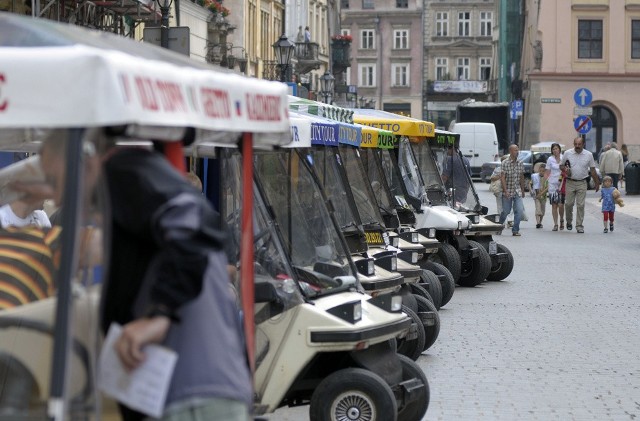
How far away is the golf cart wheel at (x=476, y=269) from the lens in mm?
17312

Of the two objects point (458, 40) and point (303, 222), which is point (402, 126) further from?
point (458, 40)

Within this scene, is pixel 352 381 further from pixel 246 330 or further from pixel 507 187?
pixel 507 187

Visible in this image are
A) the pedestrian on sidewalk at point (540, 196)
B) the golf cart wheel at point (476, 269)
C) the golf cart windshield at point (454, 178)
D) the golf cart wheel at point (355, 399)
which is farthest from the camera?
the pedestrian on sidewalk at point (540, 196)

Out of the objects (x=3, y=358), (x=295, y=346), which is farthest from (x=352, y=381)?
(x=3, y=358)

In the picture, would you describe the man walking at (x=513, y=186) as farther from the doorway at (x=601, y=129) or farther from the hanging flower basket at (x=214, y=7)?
the doorway at (x=601, y=129)

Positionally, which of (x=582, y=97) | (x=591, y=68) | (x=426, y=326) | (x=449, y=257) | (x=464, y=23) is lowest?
(x=426, y=326)

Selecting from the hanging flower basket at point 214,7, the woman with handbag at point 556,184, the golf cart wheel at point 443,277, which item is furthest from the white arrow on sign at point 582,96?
the golf cart wheel at point 443,277

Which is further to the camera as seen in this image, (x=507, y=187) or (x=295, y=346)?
(x=507, y=187)

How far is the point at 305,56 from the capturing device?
194 ft

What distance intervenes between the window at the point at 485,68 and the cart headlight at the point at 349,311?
372 ft

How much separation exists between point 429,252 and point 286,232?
6891mm

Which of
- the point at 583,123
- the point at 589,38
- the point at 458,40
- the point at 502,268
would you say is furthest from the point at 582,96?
the point at 458,40

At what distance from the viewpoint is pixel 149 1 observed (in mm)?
26266

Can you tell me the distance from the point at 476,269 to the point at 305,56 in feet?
139
